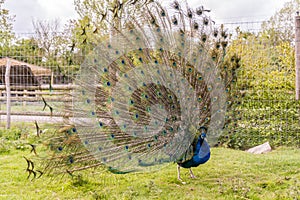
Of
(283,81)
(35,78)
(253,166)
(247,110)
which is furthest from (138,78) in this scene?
(35,78)

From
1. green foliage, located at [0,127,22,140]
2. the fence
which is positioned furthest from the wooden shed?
the fence

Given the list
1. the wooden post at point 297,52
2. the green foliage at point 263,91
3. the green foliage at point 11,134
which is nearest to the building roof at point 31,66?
the green foliage at point 11,134

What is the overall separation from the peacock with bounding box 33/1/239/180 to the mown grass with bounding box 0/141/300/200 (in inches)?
14.8

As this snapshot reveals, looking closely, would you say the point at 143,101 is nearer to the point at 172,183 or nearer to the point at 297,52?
the point at 172,183

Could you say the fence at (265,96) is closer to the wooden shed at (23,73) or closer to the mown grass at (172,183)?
the mown grass at (172,183)

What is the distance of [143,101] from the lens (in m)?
4.13

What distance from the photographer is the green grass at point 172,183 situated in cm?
409

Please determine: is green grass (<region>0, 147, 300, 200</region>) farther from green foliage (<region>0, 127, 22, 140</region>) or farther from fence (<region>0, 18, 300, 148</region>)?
green foliage (<region>0, 127, 22, 140</region>)

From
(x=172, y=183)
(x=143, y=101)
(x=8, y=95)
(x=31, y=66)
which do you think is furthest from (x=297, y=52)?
(x=8, y=95)

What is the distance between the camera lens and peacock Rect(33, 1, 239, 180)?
12.8 ft

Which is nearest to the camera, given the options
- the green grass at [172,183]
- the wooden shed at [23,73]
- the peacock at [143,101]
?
the peacock at [143,101]

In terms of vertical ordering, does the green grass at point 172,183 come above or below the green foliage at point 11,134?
below

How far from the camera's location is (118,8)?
4.34m

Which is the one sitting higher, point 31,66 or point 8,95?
point 31,66
